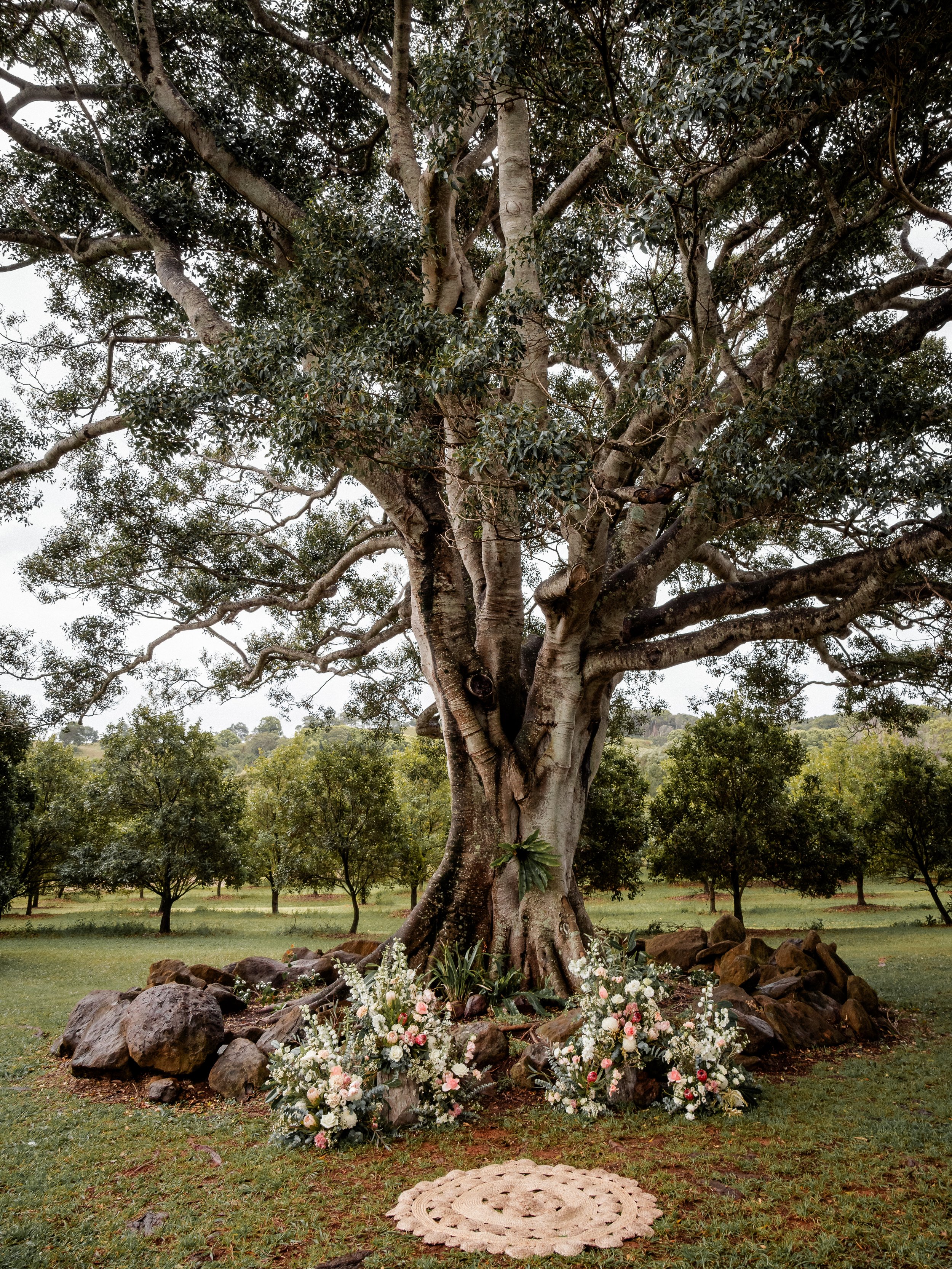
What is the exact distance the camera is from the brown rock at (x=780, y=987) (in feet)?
25.5

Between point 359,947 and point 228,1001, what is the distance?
1775mm

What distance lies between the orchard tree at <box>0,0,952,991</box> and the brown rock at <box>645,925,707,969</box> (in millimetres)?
2097

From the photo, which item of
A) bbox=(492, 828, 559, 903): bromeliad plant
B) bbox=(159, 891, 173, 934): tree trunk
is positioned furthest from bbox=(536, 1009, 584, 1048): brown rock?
bbox=(159, 891, 173, 934): tree trunk

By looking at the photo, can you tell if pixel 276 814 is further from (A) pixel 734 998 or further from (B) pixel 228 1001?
(A) pixel 734 998

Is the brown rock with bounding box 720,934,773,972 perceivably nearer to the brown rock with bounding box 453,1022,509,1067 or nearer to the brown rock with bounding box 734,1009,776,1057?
the brown rock with bounding box 734,1009,776,1057

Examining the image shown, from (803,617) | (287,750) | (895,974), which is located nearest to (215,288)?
(803,617)

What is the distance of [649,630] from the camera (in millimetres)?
8445

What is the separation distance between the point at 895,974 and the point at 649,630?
6.95m

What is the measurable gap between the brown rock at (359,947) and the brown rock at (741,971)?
13.3ft

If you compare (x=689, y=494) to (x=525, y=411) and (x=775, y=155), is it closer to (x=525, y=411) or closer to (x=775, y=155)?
(x=525, y=411)

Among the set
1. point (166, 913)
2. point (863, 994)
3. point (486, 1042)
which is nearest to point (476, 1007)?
point (486, 1042)

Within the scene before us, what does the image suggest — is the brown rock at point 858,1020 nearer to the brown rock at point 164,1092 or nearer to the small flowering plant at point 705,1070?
the small flowering plant at point 705,1070

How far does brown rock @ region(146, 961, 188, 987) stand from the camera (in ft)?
26.7

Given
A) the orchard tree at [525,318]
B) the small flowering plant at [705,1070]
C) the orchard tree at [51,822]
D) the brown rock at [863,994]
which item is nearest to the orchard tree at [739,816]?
the orchard tree at [525,318]
